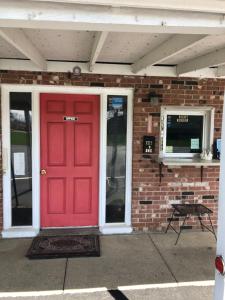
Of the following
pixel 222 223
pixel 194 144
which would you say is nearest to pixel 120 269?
pixel 222 223

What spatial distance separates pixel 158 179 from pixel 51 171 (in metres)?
1.63

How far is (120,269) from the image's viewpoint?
3.55m

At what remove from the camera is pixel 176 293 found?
10.2 feet

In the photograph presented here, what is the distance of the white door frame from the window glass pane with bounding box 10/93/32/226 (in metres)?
0.07

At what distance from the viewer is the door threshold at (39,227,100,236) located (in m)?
4.52

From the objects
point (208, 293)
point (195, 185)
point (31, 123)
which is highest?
point (31, 123)

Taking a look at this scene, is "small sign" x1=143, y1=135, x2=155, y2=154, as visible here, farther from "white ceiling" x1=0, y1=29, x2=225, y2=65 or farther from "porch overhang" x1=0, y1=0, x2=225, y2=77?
"white ceiling" x1=0, y1=29, x2=225, y2=65

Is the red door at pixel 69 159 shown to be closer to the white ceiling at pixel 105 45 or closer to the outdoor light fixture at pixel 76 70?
the outdoor light fixture at pixel 76 70

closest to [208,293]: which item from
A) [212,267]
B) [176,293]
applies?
[176,293]

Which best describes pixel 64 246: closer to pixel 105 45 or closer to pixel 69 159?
pixel 69 159

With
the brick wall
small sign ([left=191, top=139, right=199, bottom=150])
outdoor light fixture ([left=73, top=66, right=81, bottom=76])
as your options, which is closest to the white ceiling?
outdoor light fixture ([left=73, top=66, right=81, bottom=76])

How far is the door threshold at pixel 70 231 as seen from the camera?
4.52 metres

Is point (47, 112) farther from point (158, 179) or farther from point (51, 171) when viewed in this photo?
point (158, 179)

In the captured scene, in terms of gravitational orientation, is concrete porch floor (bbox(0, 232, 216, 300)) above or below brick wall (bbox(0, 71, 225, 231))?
below
